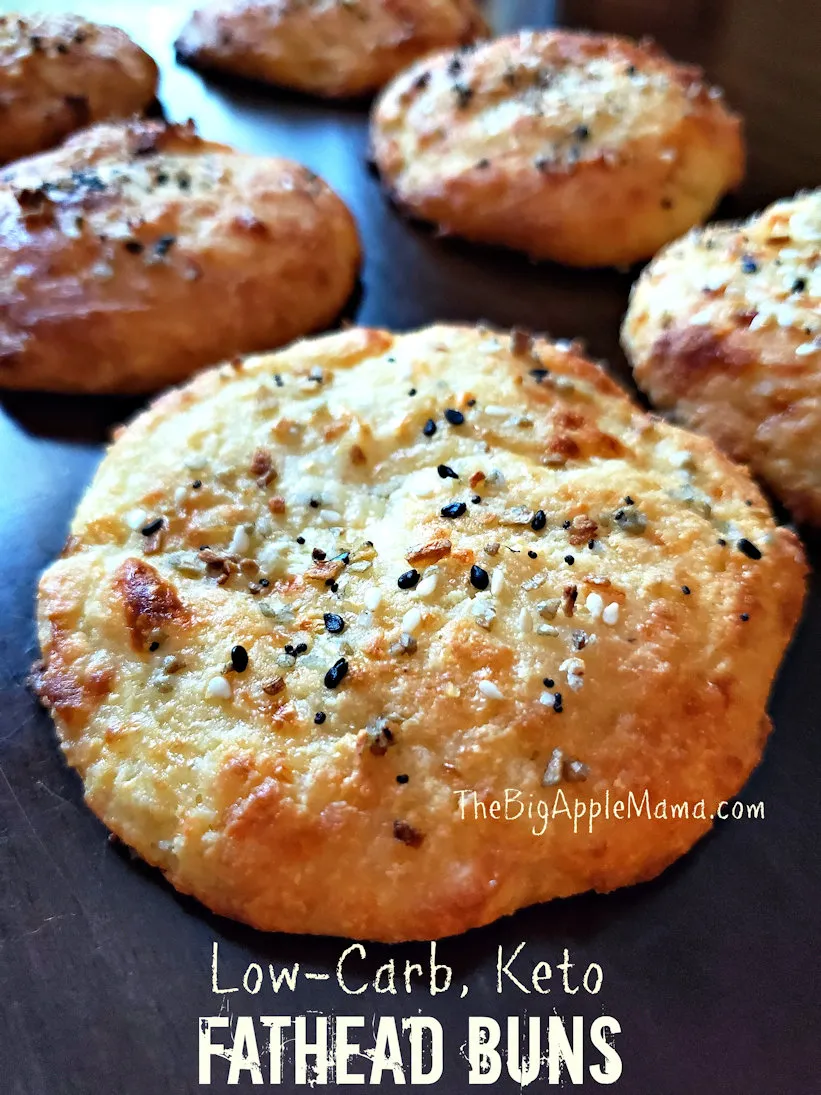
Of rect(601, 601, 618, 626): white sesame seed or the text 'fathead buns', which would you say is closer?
the text 'fathead buns'

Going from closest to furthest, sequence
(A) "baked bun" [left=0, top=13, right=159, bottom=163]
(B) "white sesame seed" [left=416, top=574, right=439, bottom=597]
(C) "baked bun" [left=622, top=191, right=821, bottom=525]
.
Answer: (B) "white sesame seed" [left=416, top=574, right=439, bottom=597], (C) "baked bun" [left=622, top=191, right=821, bottom=525], (A) "baked bun" [left=0, top=13, right=159, bottom=163]

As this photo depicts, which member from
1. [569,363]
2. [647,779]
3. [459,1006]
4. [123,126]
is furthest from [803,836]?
[123,126]

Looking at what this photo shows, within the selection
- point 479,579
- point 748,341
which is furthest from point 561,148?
point 479,579

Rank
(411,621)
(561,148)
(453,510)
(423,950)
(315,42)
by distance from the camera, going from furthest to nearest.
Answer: (315,42) < (561,148) < (453,510) < (411,621) < (423,950)

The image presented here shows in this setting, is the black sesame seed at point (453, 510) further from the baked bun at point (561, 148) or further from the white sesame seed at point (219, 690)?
the baked bun at point (561, 148)

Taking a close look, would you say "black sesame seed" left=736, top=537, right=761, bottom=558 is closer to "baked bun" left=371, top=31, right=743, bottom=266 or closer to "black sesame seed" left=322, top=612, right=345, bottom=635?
"black sesame seed" left=322, top=612, right=345, bottom=635

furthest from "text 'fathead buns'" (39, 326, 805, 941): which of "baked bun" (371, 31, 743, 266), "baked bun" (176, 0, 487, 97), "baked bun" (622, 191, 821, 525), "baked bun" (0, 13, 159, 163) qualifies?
"baked bun" (176, 0, 487, 97)

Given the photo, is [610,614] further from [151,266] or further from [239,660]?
[151,266]
